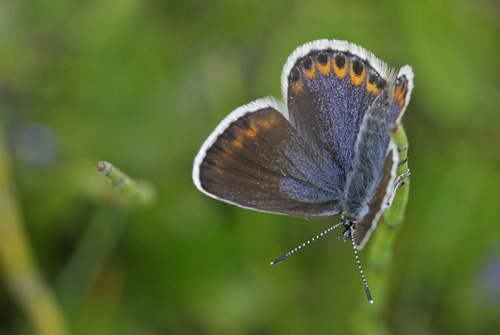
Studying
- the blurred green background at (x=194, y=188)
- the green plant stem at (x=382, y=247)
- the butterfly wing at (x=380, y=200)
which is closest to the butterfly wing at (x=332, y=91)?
the green plant stem at (x=382, y=247)

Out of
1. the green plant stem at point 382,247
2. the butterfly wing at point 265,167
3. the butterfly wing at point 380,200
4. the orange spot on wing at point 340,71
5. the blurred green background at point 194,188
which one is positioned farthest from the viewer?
the blurred green background at point 194,188

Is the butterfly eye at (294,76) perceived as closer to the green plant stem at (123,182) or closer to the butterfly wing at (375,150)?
the butterfly wing at (375,150)

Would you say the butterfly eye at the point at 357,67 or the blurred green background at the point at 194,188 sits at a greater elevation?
the butterfly eye at the point at 357,67

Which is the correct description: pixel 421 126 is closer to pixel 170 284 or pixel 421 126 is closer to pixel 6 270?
pixel 170 284

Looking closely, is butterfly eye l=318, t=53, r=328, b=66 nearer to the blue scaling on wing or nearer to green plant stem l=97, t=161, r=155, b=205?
the blue scaling on wing

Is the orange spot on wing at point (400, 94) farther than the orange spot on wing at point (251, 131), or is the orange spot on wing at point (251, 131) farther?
the orange spot on wing at point (251, 131)

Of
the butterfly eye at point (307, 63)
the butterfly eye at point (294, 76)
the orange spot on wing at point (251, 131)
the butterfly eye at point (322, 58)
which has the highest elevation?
the butterfly eye at point (322, 58)

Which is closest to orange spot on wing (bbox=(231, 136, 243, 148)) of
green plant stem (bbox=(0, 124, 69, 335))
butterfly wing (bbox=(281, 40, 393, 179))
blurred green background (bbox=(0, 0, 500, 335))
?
butterfly wing (bbox=(281, 40, 393, 179))

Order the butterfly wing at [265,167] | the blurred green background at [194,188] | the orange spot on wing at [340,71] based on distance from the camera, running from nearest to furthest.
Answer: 1. the butterfly wing at [265,167]
2. the orange spot on wing at [340,71]
3. the blurred green background at [194,188]
